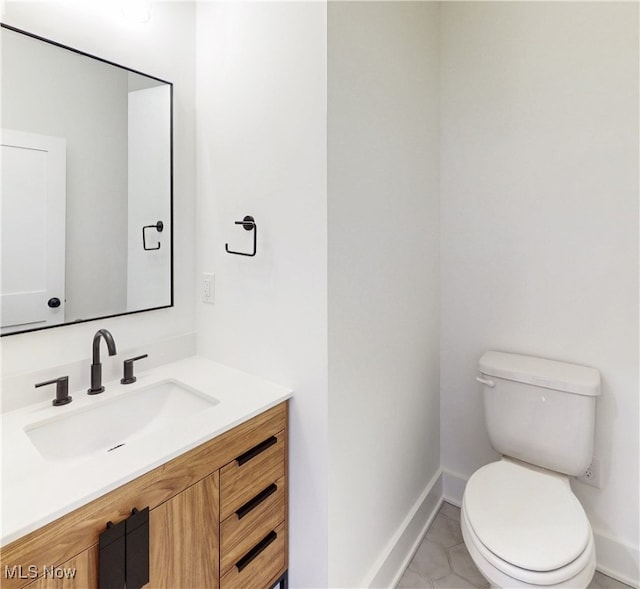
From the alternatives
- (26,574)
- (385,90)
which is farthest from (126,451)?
(385,90)

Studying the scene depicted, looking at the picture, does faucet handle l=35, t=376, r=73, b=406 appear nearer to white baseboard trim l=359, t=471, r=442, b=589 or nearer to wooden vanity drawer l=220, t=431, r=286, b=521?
wooden vanity drawer l=220, t=431, r=286, b=521

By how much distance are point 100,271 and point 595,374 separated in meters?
1.95

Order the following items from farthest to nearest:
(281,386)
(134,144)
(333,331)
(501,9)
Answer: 1. (501,9)
2. (134,144)
3. (281,386)
4. (333,331)

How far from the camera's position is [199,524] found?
39.7 inches

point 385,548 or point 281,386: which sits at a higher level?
point 281,386

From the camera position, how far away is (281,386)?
4.27 feet

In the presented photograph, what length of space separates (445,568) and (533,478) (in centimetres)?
57

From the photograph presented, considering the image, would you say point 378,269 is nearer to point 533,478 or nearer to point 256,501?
point 256,501

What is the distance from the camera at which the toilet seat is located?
3.57ft

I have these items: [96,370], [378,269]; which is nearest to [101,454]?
[96,370]

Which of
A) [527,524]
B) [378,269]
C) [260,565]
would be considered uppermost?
[378,269]

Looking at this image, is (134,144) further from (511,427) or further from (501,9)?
(511,427)

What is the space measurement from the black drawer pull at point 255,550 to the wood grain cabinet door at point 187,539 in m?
0.09

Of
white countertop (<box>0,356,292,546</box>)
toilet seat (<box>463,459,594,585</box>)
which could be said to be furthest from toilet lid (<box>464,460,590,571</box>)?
white countertop (<box>0,356,292,546</box>)
